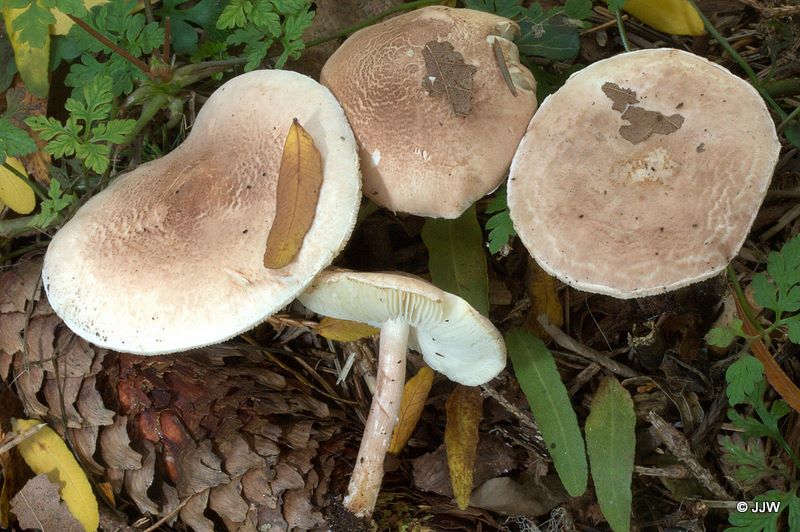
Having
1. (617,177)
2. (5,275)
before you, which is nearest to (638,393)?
(617,177)

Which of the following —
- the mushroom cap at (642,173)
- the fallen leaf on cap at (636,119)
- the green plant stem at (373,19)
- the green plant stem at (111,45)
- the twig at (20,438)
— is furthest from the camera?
the green plant stem at (373,19)

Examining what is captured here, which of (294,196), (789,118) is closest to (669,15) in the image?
(789,118)

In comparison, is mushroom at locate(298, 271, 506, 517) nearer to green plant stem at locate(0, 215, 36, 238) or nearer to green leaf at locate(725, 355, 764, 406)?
green leaf at locate(725, 355, 764, 406)

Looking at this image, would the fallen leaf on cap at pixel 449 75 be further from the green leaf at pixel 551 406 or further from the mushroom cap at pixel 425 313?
the green leaf at pixel 551 406

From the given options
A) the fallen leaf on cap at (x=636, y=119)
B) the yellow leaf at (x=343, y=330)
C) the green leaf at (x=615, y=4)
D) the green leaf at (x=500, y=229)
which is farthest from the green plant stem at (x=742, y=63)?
the yellow leaf at (x=343, y=330)

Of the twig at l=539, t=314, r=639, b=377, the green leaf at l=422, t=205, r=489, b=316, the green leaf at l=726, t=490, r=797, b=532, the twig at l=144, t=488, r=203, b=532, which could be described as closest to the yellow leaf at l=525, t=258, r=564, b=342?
the twig at l=539, t=314, r=639, b=377

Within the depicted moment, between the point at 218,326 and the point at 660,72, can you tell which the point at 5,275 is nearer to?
the point at 218,326
